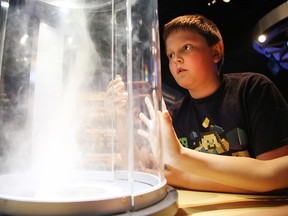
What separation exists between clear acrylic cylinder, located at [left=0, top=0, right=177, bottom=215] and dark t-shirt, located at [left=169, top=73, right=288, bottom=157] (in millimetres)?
378

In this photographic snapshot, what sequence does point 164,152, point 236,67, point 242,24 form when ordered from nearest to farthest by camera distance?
point 164,152 < point 242,24 < point 236,67

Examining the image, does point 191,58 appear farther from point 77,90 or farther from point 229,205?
point 229,205

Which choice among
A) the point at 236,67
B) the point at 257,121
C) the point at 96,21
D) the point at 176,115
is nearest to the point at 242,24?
the point at 236,67

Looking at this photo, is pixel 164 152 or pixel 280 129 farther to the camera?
pixel 280 129

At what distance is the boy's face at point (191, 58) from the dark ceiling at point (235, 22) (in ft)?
2.15

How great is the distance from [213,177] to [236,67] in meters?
2.56

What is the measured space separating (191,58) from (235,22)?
1571mm

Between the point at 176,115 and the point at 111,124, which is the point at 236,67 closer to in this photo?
the point at 176,115

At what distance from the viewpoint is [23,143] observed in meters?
0.53

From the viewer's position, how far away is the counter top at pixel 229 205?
0.36 meters

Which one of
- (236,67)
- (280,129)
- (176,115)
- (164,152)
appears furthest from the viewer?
(236,67)

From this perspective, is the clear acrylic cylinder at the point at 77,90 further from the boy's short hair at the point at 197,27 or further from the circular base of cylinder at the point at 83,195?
the boy's short hair at the point at 197,27

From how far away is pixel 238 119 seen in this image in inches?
32.0

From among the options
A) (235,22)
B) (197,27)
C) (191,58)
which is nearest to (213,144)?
(191,58)
